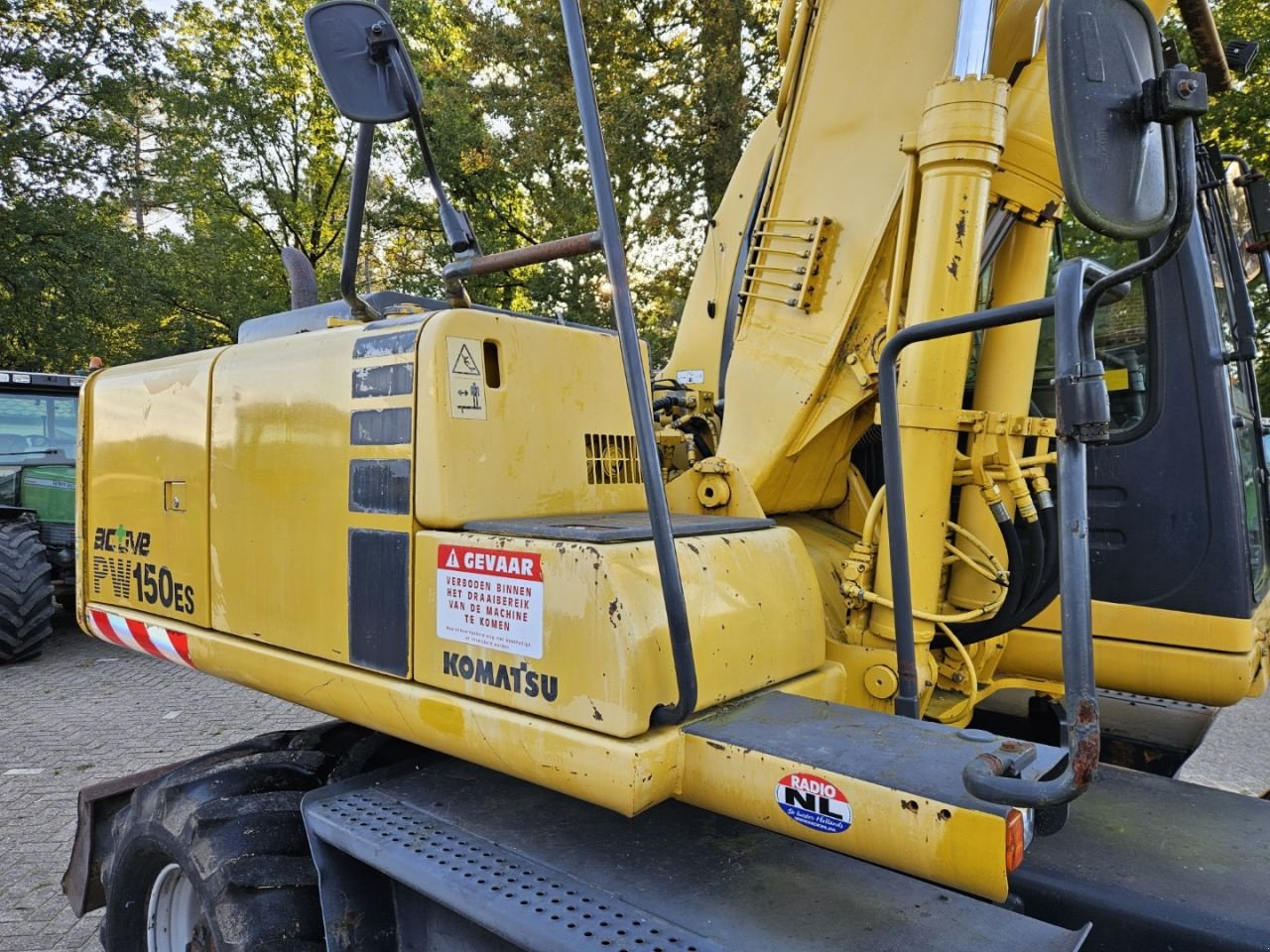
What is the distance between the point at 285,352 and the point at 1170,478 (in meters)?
2.49

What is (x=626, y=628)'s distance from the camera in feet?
5.04

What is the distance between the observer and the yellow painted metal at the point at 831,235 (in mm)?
2379

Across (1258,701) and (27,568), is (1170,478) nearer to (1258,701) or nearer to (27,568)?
(1258,701)

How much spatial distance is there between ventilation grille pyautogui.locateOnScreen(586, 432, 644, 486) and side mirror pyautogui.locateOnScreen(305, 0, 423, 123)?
84 cm

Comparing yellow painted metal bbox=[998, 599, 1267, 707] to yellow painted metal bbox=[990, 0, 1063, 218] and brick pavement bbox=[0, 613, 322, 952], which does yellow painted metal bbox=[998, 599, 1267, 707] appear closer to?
yellow painted metal bbox=[990, 0, 1063, 218]

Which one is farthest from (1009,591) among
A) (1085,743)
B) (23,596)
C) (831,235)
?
(23,596)

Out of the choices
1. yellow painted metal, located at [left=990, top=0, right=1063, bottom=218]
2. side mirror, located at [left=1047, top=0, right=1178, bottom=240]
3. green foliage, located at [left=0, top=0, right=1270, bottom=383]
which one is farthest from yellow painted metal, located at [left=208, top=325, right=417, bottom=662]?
green foliage, located at [left=0, top=0, right=1270, bottom=383]

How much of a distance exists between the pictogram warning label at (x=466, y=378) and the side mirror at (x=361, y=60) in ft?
1.51

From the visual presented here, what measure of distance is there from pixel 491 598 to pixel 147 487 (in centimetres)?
148

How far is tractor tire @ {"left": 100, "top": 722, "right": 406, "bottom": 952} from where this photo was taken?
1973 millimetres

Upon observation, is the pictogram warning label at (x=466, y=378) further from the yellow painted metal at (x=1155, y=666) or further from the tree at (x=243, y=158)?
the tree at (x=243, y=158)

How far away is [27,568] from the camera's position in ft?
23.0

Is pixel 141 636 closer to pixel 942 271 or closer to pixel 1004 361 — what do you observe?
pixel 942 271

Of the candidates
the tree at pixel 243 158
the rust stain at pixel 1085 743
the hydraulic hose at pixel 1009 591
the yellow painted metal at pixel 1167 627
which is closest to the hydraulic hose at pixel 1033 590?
the hydraulic hose at pixel 1009 591
